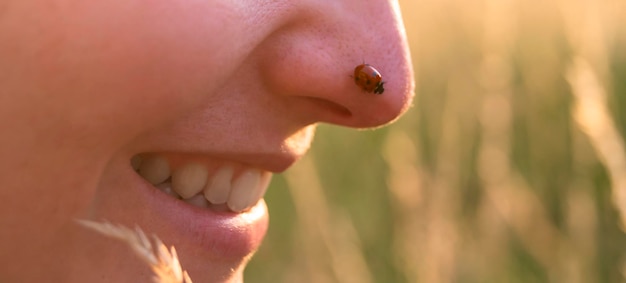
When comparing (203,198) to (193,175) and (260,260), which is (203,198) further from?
(260,260)

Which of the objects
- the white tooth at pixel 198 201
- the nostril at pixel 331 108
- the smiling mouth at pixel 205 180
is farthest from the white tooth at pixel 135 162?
the nostril at pixel 331 108

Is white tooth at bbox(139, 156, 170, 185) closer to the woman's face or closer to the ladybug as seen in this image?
the woman's face

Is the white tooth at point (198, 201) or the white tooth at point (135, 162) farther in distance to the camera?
the white tooth at point (198, 201)

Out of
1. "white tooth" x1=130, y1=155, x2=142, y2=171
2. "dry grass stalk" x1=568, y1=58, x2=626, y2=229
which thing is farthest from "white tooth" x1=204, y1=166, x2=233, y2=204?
"dry grass stalk" x1=568, y1=58, x2=626, y2=229

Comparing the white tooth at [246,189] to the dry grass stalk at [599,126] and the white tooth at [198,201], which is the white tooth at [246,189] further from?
the dry grass stalk at [599,126]

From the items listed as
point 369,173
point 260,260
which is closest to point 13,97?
point 260,260
